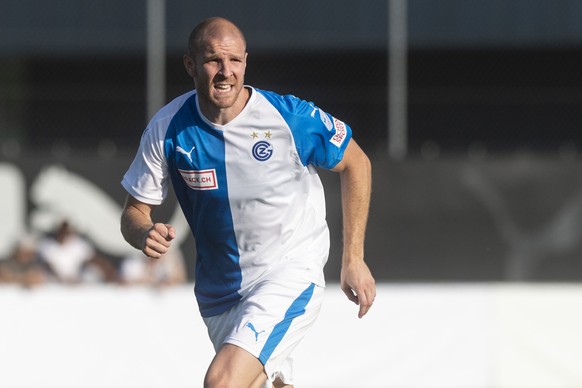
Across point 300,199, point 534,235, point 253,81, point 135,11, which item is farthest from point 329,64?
point 300,199

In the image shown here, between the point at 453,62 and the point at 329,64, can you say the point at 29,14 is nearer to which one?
the point at 329,64

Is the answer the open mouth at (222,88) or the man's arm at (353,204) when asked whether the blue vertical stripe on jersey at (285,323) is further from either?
the open mouth at (222,88)

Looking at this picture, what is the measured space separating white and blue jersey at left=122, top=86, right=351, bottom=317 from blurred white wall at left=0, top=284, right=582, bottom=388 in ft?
11.0

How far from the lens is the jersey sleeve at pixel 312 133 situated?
5543mm

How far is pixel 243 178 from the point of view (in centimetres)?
550

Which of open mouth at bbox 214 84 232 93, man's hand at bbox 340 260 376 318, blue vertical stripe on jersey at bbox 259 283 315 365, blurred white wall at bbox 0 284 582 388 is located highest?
open mouth at bbox 214 84 232 93

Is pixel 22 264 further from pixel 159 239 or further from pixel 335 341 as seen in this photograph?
pixel 159 239

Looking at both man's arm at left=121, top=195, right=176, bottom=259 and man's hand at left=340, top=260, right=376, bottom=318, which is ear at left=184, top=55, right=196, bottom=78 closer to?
man's arm at left=121, top=195, right=176, bottom=259

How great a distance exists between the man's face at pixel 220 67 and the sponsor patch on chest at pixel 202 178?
0.30 meters

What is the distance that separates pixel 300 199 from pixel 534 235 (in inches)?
327

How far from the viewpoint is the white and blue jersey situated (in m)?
5.50

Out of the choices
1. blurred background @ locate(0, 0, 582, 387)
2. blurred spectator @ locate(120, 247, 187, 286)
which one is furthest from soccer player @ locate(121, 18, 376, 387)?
blurred spectator @ locate(120, 247, 187, 286)

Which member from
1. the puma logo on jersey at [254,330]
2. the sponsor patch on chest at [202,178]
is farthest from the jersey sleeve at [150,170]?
the puma logo on jersey at [254,330]

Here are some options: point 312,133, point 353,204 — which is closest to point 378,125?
point 353,204
